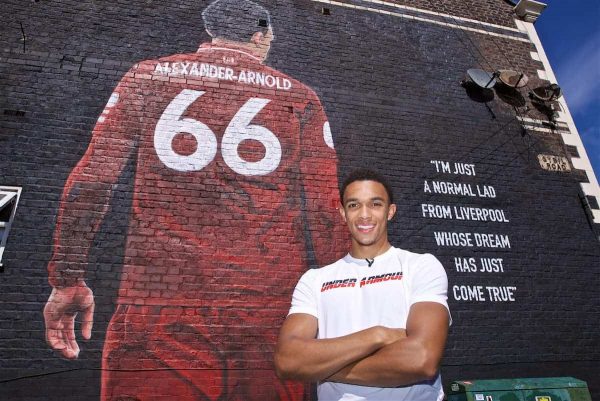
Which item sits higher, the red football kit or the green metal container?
the red football kit

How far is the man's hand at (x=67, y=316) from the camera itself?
4.60 m

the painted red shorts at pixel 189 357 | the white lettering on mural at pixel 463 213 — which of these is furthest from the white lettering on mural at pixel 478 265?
the painted red shorts at pixel 189 357

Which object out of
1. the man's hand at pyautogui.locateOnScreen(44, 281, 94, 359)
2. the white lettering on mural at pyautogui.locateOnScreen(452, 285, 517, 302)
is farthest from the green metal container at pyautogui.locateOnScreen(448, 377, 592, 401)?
the man's hand at pyautogui.locateOnScreen(44, 281, 94, 359)

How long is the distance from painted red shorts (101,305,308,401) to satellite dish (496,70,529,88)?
21.4 feet

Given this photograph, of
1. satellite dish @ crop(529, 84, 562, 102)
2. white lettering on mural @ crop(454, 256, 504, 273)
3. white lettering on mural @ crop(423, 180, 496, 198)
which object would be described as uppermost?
satellite dish @ crop(529, 84, 562, 102)

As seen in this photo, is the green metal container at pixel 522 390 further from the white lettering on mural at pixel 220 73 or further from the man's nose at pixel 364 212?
the white lettering on mural at pixel 220 73

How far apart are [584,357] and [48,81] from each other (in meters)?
→ 8.94

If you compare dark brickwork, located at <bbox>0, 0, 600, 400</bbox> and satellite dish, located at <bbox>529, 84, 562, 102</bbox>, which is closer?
dark brickwork, located at <bbox>0, 0, 600, 400</bbox>

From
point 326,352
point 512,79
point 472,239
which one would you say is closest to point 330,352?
point 326,352

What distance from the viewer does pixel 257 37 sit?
283 inches

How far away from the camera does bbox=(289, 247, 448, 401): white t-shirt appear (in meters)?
1.67

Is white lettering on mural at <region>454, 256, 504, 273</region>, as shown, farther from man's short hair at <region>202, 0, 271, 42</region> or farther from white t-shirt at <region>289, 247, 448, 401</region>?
man's short hair at <region>202, 0, 271, 42</region>

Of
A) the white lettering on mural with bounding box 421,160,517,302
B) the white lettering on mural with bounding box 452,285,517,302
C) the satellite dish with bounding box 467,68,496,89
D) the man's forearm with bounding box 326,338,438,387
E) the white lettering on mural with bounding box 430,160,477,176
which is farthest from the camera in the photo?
the satellite dish with bounding box 467,68,496,89

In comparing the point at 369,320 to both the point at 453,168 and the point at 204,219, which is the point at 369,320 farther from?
the point at 453,168
